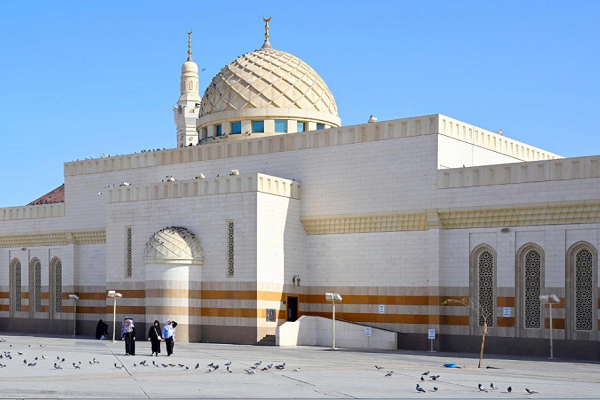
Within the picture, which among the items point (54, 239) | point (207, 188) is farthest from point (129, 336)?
point (54, 239)

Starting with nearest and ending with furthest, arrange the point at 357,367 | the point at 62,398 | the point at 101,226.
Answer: the point at 62,398 < the point at 357,367 < the point at 101,226

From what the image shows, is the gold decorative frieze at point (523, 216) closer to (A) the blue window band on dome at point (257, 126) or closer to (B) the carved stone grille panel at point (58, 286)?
(A) the blue window band on dome at point (257, 126)

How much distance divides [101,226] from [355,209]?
42.0 ft

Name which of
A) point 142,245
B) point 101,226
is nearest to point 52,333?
point 101,226

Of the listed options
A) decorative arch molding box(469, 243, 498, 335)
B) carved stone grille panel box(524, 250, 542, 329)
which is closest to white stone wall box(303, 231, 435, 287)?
decorative arch molding box(469, 243, 498, 335)

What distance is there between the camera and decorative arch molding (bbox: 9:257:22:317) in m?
44.8

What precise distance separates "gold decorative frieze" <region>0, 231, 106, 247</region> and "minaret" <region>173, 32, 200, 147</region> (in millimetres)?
20956

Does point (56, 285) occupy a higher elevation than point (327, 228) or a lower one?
lower

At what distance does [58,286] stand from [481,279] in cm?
2133

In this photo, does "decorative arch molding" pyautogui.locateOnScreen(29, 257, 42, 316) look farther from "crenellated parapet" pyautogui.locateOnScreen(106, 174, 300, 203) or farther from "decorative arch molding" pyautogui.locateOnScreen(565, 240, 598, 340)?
"decorative arch molding" pyautogui.locateOnScreen(565, 240, 598, 340)

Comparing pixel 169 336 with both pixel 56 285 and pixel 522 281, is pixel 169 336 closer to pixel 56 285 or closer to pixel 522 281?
pixel 522 281

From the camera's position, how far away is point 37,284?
145 ft

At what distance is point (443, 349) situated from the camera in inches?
1268

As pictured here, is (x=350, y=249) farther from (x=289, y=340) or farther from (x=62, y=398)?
(x=62, y=398)
